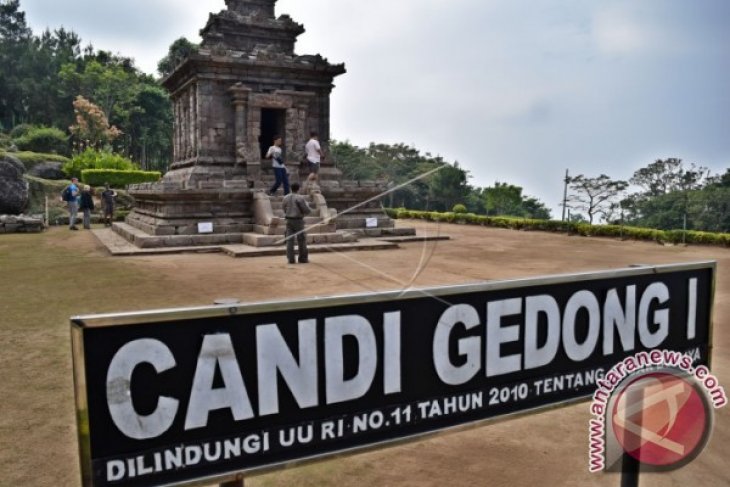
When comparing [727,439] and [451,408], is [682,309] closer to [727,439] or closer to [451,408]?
[451,408]

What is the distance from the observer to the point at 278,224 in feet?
45.5

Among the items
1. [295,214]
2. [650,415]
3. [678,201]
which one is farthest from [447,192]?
[650,415]

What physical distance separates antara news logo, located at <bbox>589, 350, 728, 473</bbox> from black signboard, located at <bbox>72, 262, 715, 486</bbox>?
7 centimetres

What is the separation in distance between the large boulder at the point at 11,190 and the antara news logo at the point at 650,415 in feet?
69.4

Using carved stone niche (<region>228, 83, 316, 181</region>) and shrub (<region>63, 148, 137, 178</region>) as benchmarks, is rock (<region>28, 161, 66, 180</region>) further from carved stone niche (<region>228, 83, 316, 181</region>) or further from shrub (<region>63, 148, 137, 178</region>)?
carved stone niche (<region>228, 83, 316, 181</region>)

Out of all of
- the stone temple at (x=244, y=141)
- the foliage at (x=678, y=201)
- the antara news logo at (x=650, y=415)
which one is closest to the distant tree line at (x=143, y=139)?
the foliage at (x=678, y=201)

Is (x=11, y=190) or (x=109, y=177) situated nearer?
(x=11, y=190)

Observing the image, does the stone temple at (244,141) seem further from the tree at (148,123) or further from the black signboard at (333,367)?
the tree at (148,123)

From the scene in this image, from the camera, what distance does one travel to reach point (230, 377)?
1322 mm

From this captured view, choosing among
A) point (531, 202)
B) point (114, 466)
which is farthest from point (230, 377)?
point (531, 202)

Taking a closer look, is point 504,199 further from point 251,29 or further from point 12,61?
point 12,61

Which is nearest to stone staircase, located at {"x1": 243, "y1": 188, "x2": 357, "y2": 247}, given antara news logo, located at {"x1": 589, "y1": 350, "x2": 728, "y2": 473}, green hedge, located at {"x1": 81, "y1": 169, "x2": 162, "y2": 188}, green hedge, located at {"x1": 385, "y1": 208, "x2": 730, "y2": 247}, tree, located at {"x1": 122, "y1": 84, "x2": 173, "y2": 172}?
green hedge, located at {"x1": 385, "y1": 208, "x2": 730, "y2": 247}

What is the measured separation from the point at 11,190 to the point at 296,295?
51.3ft

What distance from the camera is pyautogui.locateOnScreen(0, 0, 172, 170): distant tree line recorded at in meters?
48.3
